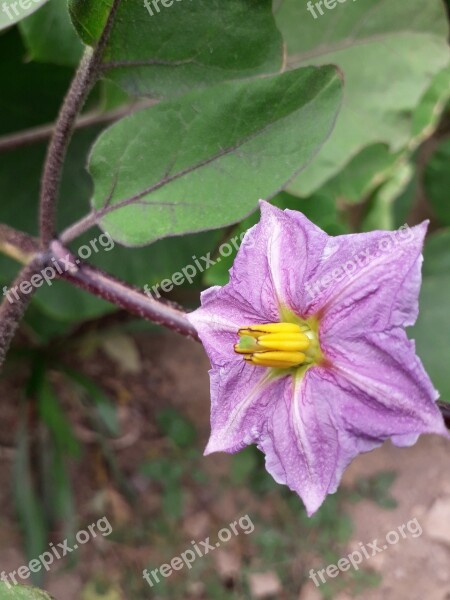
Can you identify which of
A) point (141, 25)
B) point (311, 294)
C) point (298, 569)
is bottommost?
point (298, 569)

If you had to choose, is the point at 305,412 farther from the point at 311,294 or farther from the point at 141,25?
→ the point at 141,25

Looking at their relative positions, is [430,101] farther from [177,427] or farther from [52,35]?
[177,427]

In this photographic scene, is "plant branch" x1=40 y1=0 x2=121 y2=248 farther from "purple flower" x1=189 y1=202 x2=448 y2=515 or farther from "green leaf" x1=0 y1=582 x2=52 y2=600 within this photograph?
"green leaf" x1=0 y1=582 x2=52 y2=600

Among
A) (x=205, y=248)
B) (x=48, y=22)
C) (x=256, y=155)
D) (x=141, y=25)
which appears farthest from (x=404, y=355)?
(x=205, y=248)

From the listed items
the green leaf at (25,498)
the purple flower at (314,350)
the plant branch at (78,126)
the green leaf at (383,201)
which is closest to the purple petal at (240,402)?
the purple flower at (314,350)

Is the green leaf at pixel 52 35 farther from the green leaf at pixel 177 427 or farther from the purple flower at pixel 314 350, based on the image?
the green leaf at pixel 177 427

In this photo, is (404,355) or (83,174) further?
(83,174)
